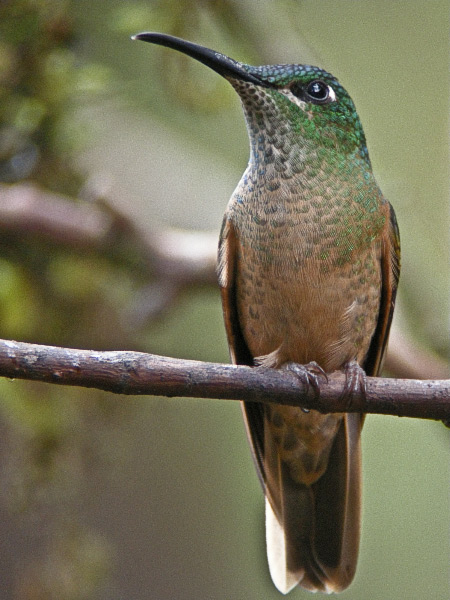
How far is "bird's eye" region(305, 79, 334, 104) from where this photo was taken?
2.59 metres

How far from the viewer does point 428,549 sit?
5348 mm

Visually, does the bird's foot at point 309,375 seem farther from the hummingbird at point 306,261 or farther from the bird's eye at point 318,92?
the bird's eye at point 318,92

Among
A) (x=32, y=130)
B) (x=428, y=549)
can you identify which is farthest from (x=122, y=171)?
(x=428, y=549)

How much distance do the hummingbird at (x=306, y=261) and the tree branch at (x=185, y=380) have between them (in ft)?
0.86

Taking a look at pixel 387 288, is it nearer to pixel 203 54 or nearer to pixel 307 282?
pixel 307 282

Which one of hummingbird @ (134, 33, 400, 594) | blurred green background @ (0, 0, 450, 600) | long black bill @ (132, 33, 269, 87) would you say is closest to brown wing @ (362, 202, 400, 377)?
hummingbird @ (134, 33, 400, 594)

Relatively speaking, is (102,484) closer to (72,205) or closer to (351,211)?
(72,205)

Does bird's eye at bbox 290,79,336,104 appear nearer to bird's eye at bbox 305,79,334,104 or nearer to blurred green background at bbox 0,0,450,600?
bird's eye at bbox 305,79,334,104

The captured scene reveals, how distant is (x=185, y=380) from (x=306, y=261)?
2.69 ft

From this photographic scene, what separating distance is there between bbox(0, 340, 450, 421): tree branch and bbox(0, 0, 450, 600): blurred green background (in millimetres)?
1391

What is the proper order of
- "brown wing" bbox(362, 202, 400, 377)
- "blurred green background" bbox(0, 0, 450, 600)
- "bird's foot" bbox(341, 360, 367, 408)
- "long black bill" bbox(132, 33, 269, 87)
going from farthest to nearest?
1. "blurred green background" bbox(0, 0, 450, 600)
2. "brown wing" bbox(362, 202, 400, 377)
3. "long black bill" bbox(132, 33, 269, 87)
4. "bird's foot" bbox(341, 360, 367, 408)

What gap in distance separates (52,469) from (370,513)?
2.72 m

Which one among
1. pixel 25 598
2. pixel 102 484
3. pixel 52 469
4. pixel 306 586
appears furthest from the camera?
pixel 102 484

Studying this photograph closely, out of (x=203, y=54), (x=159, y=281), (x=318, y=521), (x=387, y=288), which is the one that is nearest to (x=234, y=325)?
(x=387, y=288)
